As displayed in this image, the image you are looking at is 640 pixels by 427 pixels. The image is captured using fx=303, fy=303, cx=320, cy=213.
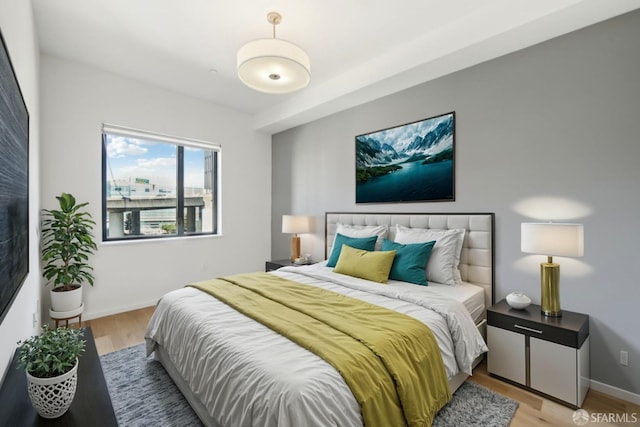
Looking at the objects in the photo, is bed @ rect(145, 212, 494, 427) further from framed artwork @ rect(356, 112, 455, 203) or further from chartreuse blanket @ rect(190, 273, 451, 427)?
framed artwork @ rect(356, 112, 455, 203)

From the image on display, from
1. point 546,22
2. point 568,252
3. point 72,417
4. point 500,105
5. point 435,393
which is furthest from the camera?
point 500,105

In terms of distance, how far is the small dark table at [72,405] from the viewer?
1116 mm

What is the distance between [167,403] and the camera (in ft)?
6.53

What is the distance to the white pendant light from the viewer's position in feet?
6.77

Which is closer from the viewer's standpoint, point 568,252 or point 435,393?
point 435,393

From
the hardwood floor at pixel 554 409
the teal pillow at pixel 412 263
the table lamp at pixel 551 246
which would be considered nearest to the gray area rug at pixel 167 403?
the hardwood floor at pixel 554 409

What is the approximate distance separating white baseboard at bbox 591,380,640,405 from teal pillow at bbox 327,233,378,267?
6.44ft

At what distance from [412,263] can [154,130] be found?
11.5ft

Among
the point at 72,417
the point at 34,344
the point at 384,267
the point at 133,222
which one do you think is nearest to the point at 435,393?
the point at 384,267

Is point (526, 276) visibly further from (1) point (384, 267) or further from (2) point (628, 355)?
(1) point (384, 267)

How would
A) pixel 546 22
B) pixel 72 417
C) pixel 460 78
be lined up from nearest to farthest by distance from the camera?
pixel 72 417 < pixel 546 22 < pixel 460 78

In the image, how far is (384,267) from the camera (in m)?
2.76

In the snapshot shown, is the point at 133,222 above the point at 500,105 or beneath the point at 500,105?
beneath

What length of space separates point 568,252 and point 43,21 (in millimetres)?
4455
